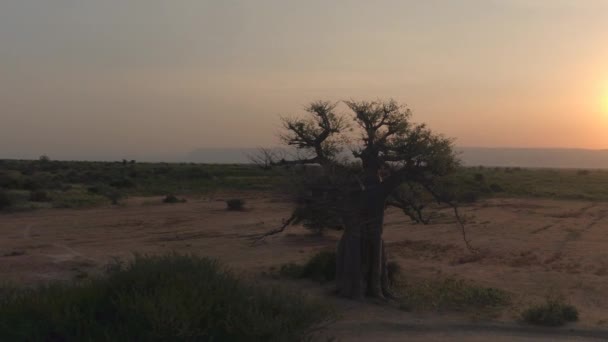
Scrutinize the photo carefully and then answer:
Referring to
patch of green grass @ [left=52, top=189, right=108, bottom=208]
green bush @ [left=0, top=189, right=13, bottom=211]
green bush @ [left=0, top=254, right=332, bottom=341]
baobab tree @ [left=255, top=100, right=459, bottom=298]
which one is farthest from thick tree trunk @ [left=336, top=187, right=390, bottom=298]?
patch of green grass @ [left=52, top=189, right=108, bottom=208]

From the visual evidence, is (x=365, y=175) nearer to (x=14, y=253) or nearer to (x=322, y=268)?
(x=322, y=268)

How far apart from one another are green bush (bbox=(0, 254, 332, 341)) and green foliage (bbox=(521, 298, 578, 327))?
522 centimetres

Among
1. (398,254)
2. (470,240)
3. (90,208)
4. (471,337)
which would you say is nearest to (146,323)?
(471,337)

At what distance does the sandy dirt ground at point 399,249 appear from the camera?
32.9ft

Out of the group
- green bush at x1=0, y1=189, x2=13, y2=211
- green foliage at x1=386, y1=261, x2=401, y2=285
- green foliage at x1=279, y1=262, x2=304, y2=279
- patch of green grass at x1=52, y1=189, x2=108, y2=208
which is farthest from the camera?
patch of green grass at x1=52, y1=189, x2=108, y2=208

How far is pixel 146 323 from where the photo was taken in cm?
553

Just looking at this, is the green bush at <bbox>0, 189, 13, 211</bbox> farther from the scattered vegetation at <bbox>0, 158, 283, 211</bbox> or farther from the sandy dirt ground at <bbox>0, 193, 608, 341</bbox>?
the sandy dirt ground at <bbox>0, 193, 608, 341</bbox>

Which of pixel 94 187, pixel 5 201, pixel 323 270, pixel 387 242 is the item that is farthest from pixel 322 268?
pixel 94 187

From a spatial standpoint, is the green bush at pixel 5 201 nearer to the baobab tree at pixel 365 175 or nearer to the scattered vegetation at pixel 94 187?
the scattered vegetation at pixel 94 187

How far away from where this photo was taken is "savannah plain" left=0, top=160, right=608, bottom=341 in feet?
34.1

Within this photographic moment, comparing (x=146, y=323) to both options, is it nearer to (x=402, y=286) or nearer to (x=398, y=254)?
(x=402, y=286)

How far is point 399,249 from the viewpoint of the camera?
1900cm

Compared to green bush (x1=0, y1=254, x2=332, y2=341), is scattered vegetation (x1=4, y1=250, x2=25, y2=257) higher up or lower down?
lower down

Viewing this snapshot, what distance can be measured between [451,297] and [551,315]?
7.09 feet
